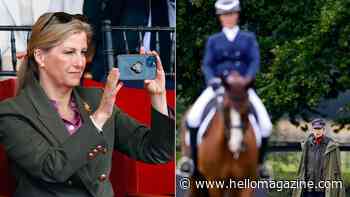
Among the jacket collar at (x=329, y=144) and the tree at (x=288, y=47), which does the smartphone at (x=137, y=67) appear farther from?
the jacket collar at (x=329, y=144)

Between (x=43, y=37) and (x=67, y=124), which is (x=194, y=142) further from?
(x=43, y=37)

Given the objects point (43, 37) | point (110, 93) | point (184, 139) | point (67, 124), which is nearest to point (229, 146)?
point (184, 139)

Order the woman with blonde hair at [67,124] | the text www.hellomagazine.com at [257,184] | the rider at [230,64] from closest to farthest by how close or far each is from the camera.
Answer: the woman with blonde hair at [67,124] → the rider at [230,64] → the text www.hellomagazine.com at [257,184]

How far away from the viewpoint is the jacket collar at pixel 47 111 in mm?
3895

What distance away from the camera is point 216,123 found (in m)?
3.90

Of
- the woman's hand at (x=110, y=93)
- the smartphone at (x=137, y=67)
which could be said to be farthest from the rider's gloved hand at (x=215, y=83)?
the woman's hand at (x=110, y=93)

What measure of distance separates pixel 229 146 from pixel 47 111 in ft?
3.44

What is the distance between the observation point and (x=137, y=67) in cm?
414

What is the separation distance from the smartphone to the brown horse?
0.42 metres

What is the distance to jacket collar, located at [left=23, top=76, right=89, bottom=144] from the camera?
389 centimetres

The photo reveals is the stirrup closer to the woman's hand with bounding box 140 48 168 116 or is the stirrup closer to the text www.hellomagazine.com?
the text www.hellomagazine.com

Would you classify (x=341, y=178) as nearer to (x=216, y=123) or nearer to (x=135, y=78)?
(x=216, y=123)

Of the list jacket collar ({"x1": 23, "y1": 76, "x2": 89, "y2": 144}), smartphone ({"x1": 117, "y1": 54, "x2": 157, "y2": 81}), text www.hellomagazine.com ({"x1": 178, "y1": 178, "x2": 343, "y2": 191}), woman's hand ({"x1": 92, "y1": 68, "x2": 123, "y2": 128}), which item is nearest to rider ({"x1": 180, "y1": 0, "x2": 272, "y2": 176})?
text www.hellomagazine.com ({"x1": 178, "y1": 178, "x2": 343, "y2": 191})

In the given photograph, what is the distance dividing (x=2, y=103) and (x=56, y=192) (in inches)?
23.5
